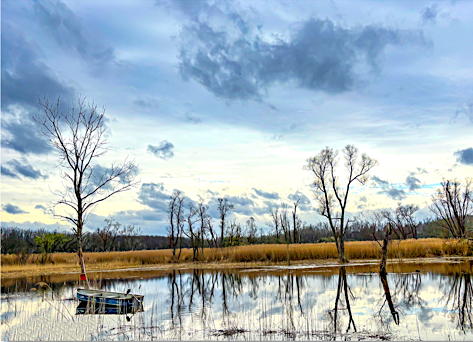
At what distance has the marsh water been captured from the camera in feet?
44.4

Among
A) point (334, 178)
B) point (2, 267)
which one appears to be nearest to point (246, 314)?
point (334, 178)

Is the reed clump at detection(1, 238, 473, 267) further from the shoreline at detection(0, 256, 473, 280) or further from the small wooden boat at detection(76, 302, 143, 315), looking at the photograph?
the small wooden boat at detection(76, 302, 143, 315)

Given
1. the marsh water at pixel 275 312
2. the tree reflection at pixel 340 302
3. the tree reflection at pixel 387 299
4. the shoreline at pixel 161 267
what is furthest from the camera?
the shoreline at pixel 161 267

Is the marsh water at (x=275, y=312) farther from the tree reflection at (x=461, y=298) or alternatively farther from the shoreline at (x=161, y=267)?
the shoreline at (x=161, y=267)

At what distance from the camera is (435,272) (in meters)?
28.8

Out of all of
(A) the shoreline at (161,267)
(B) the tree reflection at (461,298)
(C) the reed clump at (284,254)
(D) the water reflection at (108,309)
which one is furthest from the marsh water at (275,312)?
(C) the reed clump at (284,254)

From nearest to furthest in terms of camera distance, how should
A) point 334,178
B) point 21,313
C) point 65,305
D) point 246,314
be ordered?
point 246,314 → point 21,313 → point 65,305 → point 334,178

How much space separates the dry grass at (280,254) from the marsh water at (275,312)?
615 inches

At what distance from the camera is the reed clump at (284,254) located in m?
43.3

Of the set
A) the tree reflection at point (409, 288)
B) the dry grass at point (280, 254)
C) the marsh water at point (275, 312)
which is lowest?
the marsh water at point (275, 312)

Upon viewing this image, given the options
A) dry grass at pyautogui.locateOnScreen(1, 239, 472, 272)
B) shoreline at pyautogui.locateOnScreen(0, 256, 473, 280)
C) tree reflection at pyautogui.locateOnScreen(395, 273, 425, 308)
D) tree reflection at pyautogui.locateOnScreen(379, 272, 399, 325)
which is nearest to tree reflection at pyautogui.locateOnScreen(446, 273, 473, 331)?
tree reflection at pyautogui.locateOnScreen(395, 273, 425, 308)

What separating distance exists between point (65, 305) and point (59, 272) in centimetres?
2453

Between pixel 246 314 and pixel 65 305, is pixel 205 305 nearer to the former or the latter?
pixel 246 314

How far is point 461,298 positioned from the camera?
1877 cm
